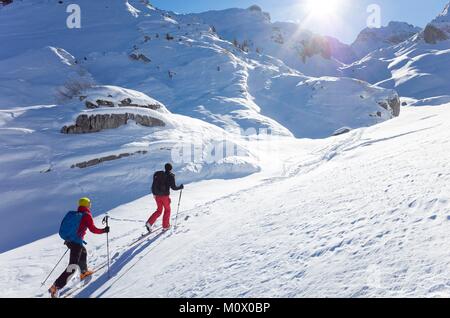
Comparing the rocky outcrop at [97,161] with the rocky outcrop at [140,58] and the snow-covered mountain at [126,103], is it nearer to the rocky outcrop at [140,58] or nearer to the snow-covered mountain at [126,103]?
the snow-covered mountain at [126,103]

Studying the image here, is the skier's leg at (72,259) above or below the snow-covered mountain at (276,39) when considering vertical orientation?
below

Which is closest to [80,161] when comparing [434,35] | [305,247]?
[305,247]

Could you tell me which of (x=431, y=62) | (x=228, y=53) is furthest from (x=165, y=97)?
(x=431, y=62)

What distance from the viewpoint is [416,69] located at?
11769cm

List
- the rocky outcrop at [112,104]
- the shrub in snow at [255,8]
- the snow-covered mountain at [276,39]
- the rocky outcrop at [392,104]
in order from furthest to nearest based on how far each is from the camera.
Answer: the shrub in snow at [255,8] < the snow-covered mountain at [276,39] < the rocky outcrop at [392,104] < the rocky outcrop at [112,104]

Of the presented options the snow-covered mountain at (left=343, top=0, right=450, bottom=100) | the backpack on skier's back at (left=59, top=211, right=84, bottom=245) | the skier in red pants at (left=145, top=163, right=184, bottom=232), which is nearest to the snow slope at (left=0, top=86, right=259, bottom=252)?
the skier in red pants at (left=145, top=163, right=184, bottom=232)

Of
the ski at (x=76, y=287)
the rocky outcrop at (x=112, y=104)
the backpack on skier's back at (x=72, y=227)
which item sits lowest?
the ski at (x=76, y=287)

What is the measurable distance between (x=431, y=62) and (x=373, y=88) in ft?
229

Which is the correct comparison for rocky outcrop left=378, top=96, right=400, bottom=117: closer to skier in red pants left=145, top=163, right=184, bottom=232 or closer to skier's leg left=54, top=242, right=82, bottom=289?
skier in red pants left=145, top=163, right=184, bottom=232

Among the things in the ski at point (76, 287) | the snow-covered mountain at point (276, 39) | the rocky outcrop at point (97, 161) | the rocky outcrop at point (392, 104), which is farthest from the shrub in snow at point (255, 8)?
the ski at point (76, 287)

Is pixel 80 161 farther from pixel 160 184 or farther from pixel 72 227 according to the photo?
pixel 72 227

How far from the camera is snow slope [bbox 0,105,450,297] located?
498 centimetres

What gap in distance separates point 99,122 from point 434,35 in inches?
6494

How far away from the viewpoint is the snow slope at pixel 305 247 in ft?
16.4
